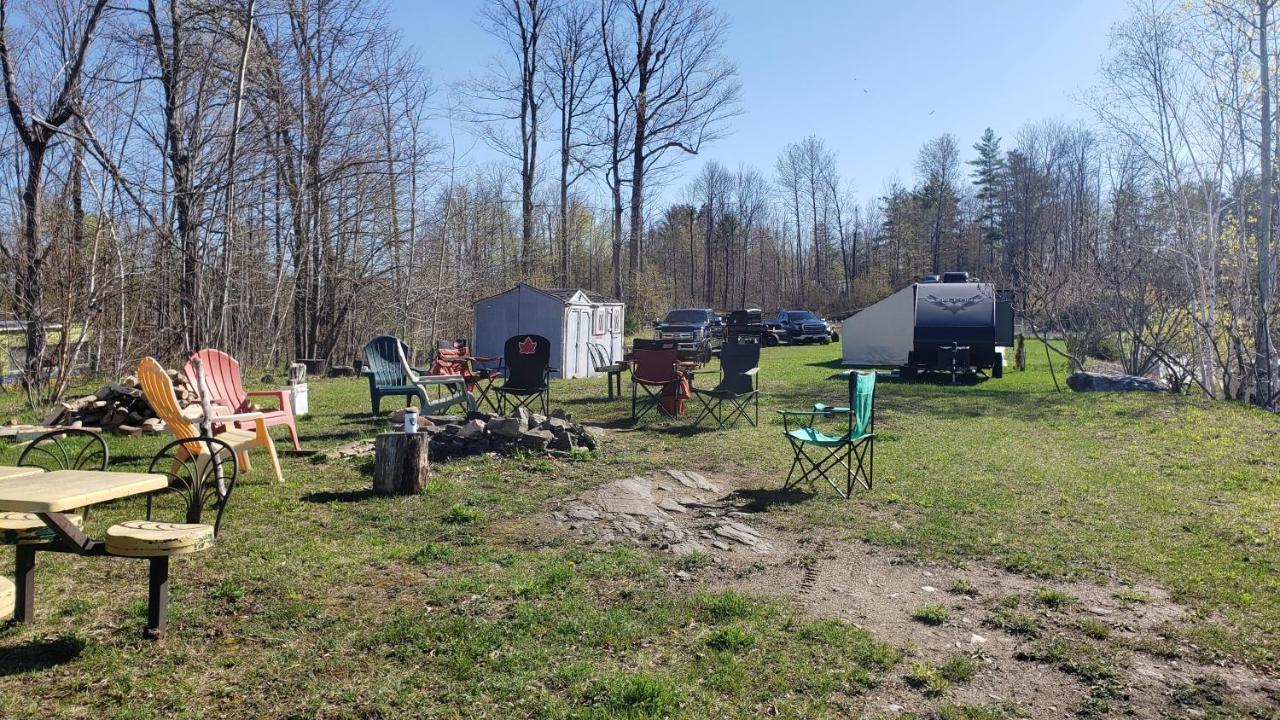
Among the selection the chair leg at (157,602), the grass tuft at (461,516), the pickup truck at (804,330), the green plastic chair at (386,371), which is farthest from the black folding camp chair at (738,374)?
the pickup truck at (804,330)

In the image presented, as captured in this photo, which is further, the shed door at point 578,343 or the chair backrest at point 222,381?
the shed door at point 578,343

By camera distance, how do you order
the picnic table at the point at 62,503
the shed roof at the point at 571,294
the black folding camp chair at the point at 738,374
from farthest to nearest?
the shed roof at the point at 571,294
the black folding camp chair at the point at 738,374
the picnic table at the point at 62,503

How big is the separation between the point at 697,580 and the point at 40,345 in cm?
980

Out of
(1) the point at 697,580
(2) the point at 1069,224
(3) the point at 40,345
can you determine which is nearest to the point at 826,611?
(1) the point at 697,580

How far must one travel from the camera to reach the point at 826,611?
3998 mm

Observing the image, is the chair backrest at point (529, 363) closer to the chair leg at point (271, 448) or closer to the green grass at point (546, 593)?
the green grass at point (546, 593)

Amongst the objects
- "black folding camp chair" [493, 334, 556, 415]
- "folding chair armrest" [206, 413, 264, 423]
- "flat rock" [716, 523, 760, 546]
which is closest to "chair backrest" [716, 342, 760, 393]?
"black folding camp chair" [493, 334, 556, 415]

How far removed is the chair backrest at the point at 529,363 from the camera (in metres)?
9.16

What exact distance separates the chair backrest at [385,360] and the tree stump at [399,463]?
12.3ft

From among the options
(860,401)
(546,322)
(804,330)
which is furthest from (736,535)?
(804,330)

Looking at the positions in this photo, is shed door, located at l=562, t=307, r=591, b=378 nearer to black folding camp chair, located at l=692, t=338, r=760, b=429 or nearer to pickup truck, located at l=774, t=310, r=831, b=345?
black folding camp chair, located at l=692, t=338, r=760, b=429

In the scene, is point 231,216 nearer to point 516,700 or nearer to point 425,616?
point 425,616

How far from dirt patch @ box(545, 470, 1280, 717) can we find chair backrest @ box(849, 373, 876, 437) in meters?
1.13

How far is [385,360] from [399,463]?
4125 millimetres
